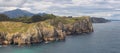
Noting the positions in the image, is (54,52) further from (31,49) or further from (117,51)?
(117,51)

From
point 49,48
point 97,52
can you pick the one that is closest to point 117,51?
point 97,52

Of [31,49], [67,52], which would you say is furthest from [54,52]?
[31,49]

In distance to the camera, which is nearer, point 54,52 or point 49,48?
point 54,52

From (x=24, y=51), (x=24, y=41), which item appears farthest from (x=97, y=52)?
(x=24, y=41)

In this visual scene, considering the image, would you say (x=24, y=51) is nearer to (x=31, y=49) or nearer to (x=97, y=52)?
(x=31, y=49)

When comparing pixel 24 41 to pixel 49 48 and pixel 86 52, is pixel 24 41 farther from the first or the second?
pixel 86 52

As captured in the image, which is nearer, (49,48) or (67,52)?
(67,52)

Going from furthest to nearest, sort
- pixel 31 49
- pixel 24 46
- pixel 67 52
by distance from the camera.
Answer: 1. pixel 24 46
2. pixel 31 49
3. pixel 67 52

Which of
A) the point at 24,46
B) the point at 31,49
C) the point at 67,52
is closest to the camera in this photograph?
the point at 67,52
